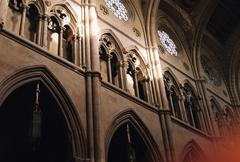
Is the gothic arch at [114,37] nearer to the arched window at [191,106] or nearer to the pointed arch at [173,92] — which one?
the pointed arch at [173,92]

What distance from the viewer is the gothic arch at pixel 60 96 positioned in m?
9.43

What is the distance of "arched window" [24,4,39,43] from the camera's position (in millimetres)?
10859

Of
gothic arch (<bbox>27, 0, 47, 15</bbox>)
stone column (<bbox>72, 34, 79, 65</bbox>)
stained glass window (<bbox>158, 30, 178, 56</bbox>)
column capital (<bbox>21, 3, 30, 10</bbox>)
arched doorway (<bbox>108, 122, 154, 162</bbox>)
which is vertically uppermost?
stained glass window (<bbox>158, 30, 178, 56</bbox>)

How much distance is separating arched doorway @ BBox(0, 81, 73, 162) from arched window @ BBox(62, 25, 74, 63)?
200cm

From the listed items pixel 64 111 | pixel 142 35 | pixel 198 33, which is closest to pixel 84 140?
pixel 64 111

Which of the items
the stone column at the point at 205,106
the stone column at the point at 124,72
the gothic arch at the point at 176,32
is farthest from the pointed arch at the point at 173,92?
the gothic arch at the point at 176,32

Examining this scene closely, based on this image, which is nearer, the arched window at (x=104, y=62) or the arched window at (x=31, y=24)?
the arched window at (x=31, y=24)

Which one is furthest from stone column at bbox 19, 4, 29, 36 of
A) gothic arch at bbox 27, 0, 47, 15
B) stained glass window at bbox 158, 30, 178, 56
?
stained glass window at bbox 158, 30, 178, 56

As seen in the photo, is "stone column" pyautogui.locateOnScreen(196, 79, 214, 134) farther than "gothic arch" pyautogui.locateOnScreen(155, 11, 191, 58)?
No

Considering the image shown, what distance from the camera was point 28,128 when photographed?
10.0 m

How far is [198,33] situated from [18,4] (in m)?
11.1

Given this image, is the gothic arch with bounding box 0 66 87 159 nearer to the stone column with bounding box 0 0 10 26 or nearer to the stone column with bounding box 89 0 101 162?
the stone column with bounding box 89 0 101 162

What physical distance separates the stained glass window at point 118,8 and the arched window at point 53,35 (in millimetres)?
3685

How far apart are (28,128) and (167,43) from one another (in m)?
9.87
